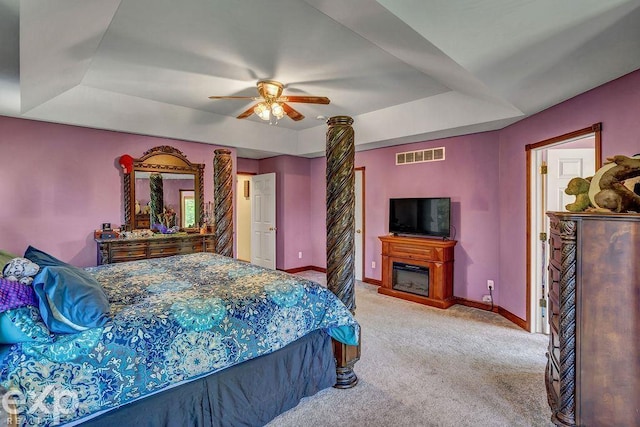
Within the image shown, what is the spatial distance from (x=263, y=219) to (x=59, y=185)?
11.5ft

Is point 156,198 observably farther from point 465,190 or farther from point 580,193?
point 580,193

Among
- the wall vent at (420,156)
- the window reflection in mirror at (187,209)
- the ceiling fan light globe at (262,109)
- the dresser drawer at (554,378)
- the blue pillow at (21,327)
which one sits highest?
the ceiling fan light globe at (262,109)

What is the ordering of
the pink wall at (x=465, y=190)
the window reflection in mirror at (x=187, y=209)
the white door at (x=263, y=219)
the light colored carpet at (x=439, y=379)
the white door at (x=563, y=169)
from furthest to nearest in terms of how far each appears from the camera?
the white door at (x=263, y=219) < the window reflection in mirror at (x=187, y=209) < the pink wall at (x=465, y=190) < the white door at (x=563, y=169) < the light colored carpet at (x=439, y=379)

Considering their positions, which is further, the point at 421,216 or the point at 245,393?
the point at 421,216

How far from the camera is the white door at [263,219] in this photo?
6.54m

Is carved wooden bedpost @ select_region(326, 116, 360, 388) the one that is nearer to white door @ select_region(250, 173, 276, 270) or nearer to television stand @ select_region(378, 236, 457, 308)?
television stand @ select_region(378, 236, 457, 308)

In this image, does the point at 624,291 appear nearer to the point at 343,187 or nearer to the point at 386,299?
the point at 343,187

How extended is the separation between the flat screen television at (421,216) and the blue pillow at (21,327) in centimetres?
432

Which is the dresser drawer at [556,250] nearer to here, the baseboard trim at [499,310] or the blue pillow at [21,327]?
the baseboard trim at [499,310]

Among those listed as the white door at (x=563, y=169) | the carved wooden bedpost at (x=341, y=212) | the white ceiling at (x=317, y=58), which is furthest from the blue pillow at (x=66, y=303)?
the white door at (x=563, y=169)

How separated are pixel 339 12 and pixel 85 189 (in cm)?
393

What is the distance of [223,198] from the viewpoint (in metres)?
3.74

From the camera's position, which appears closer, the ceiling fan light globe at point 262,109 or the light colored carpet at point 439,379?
the light colored carpet at point 439,379

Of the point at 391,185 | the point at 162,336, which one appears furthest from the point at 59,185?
the point at 391,185
